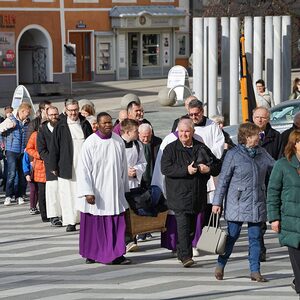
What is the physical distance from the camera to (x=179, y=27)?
5909 centimetres

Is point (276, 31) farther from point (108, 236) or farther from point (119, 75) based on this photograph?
point (119, 75)

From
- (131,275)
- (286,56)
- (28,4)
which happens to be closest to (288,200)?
(131,275)

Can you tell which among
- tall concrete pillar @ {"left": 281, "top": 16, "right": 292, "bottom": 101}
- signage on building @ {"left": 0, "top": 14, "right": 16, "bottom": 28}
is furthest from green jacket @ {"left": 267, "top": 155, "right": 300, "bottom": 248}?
signage on building @ {"left": 0, "top": 14, "right": 16, "bottom": 28}

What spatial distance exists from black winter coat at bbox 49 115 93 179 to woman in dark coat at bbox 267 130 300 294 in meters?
5.97

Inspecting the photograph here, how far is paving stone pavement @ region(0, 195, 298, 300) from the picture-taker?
37.3ft

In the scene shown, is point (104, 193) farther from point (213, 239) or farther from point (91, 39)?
point (91, 39)

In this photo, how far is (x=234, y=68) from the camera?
26328mm

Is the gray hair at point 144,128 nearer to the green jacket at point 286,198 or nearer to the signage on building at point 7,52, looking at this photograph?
the green jacket at point 286,198

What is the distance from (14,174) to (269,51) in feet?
32.1

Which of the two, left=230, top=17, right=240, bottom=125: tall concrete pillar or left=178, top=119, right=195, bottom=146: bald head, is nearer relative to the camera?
left=178, top=119, right=195, bottom=146: bald head

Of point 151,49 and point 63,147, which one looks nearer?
point 63,147

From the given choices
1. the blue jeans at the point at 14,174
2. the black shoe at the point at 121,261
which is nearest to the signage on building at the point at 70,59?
the blue jeans at the point at 14,174

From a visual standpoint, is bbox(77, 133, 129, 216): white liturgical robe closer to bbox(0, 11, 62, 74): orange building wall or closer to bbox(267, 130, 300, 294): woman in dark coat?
bbox(267, 130, 300, 294): woman in dark coat

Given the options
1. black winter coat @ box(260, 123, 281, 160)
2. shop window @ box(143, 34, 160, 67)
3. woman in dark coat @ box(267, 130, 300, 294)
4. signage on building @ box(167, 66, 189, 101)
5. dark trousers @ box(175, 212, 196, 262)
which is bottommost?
dark trousers @ box(175, 212, 196, 262)
